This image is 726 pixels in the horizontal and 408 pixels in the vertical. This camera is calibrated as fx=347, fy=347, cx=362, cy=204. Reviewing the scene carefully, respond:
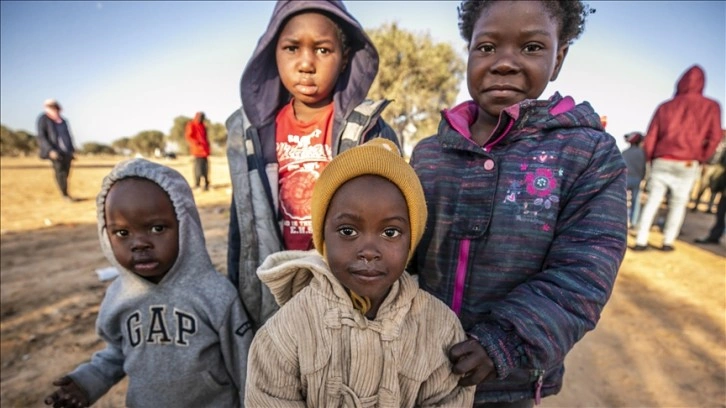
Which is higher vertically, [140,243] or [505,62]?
[505,62]

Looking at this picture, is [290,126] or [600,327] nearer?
[290,126]

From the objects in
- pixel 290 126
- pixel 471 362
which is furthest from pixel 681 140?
pixel 471 362

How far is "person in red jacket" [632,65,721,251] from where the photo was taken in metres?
4.92

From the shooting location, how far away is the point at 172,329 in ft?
5.07

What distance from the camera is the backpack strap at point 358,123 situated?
176 centimetres

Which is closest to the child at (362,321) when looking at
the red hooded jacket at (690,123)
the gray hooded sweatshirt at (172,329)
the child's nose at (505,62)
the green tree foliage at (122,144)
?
the child's nose at (505,62)

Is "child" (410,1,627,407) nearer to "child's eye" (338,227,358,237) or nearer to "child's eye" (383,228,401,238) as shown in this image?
"child's eye" (383,228,401,238)

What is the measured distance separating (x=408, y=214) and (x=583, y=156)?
0.57 meters

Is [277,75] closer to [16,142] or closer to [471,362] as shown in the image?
[471,362]

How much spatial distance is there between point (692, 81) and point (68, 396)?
289 inches

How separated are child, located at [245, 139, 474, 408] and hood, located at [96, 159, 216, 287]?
704mm

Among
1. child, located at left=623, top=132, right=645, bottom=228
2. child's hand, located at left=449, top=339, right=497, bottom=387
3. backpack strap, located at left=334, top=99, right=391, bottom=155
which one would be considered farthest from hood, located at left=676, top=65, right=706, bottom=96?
child's hand, located at left=449, top=339, right=497, bottom=387

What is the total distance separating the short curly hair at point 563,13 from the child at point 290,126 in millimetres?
601

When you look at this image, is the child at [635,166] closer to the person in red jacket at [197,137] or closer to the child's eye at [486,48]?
the child's eye at [486,48]
